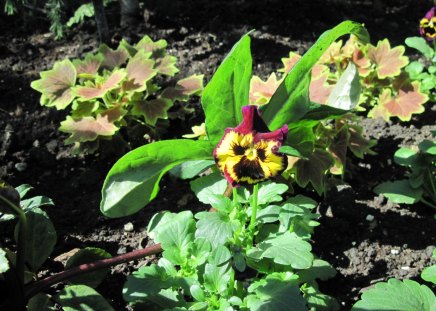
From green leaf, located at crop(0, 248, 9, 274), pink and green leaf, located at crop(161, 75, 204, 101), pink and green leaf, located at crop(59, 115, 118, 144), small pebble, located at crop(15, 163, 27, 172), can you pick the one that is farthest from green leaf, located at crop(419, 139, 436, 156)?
small pebble, located at crop(15, 163, 27, 172)

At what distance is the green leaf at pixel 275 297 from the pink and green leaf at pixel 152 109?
1.06m

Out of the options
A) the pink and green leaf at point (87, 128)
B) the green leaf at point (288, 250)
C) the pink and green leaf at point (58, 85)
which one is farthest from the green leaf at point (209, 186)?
the pink and green leaf at point (58, 85)

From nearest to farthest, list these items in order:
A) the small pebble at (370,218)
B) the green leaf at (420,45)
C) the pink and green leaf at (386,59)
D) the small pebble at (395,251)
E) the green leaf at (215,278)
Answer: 1. the green leaf at (215,278)
2. the small pebble at (395,251)
3. the small pebble at (370,218)
4. the pink and green leaf at (386,59)
5. the green leaf at (420,45)

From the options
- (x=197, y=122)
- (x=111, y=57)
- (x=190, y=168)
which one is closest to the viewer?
(x=190, y=168)

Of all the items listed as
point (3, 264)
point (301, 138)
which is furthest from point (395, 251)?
point (3, 264)

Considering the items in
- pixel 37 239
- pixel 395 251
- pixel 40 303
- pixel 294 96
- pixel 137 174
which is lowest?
pixel 395 251

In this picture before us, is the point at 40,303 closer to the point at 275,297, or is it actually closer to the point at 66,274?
the point at 66,274

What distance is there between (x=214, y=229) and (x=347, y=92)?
0.84 m

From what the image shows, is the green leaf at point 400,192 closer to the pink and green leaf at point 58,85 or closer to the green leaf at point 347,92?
the green leaf at point 347,92

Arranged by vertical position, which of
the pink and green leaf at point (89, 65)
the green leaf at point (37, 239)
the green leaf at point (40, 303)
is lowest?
the green leaf at point (40, 303)

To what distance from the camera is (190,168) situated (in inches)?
80.7

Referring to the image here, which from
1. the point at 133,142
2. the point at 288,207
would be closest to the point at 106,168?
the point at 133,142

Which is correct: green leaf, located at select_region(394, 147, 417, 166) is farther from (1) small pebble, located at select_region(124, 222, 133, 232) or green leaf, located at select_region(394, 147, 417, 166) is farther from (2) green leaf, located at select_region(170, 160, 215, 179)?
(1) small pebble, located at select_region(124, 222, 133, 232)

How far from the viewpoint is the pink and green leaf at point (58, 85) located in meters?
2.56
